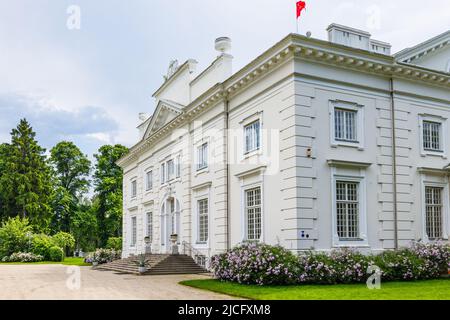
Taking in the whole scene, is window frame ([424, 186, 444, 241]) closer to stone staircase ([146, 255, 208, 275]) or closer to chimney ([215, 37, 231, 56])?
stone staircase ([146, 255, 208, 275])

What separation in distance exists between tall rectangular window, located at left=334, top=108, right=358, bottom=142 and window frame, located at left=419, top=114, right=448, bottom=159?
3509 mm

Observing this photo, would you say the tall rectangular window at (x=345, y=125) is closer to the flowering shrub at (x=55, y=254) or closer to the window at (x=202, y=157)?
the window at (x=202, y=157)

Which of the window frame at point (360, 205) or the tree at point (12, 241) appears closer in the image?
the window frame at point (360, 205)

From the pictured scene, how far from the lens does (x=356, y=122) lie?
20578 millimetres

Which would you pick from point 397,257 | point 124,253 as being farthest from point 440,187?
point 124,253

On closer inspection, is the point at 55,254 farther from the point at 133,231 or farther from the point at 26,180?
the point at 26,180

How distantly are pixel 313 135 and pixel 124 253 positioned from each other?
2425cm

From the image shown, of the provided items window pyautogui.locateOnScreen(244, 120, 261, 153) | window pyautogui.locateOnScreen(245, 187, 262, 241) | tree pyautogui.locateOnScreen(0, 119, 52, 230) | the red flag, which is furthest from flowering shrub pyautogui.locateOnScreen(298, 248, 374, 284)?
tree pyautogui.locateOnScreen(0, 119, 52, 230)

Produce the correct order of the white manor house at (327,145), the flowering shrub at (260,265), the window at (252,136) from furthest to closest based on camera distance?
the window at (252,136) < the white manor house at (327,145) < the flowering shrub at (260,265)

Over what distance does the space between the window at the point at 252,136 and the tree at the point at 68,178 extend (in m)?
44.5

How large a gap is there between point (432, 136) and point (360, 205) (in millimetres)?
5513

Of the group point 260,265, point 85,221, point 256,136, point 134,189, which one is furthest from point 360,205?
point 85,221

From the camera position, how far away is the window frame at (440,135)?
72.6ft

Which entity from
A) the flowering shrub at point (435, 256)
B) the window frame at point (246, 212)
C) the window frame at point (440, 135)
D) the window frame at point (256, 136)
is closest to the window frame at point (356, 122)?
the window frame at point (256, 136)
